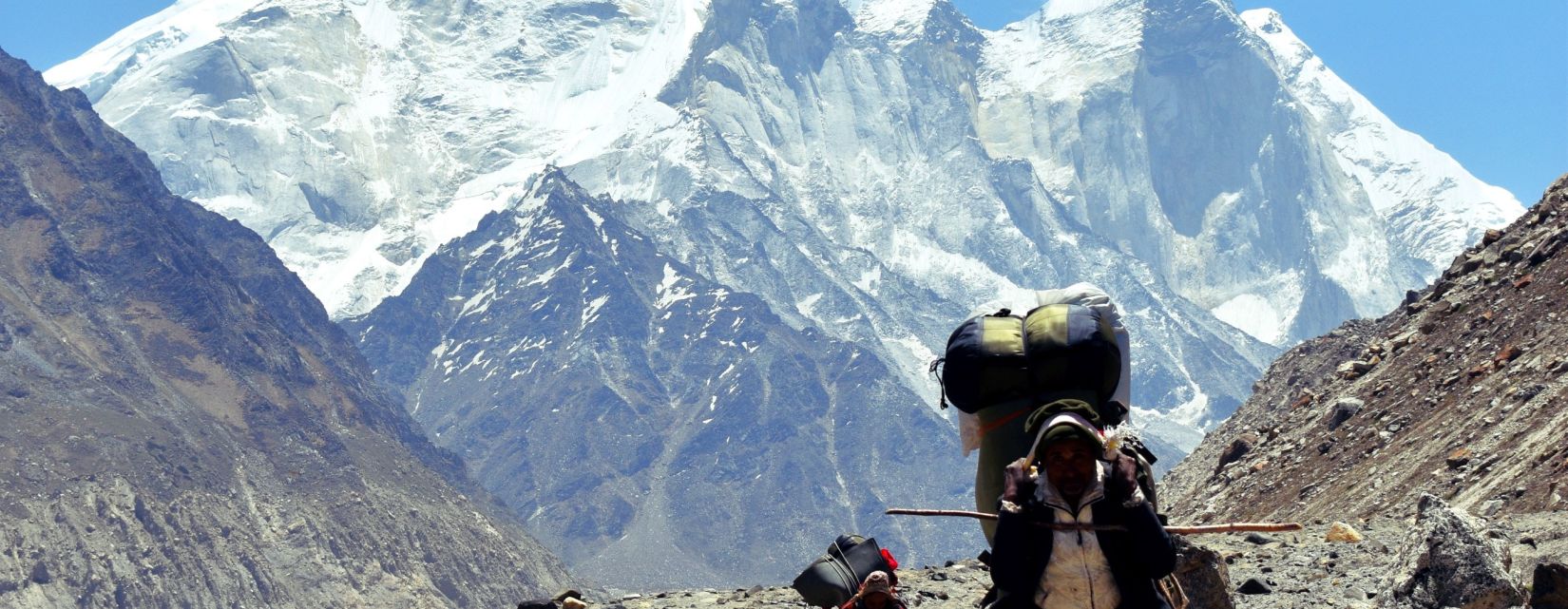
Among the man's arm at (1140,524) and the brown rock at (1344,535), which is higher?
the man's arm at (1140,524)

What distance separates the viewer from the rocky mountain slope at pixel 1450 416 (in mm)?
27125

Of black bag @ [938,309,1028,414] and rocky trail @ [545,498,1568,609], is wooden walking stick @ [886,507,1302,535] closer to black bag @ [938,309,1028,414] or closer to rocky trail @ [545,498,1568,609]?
black bag @ [938,309,1028,414]

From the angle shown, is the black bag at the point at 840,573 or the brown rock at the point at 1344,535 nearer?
the black bag at the point at 840,573

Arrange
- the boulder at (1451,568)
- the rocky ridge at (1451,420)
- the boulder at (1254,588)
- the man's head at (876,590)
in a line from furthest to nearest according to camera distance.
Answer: the rocky ridge at (1451,420)
the boulder at (1254,588)
the boulder at (1451,568)
the man's head at (876,590)

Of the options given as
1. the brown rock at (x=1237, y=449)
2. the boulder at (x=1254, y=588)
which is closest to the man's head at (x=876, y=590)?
the boulder at (x=1254, y=588)

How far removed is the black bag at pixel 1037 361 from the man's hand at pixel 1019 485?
131 cm

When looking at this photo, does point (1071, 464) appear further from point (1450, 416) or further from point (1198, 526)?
point (1450, 416)

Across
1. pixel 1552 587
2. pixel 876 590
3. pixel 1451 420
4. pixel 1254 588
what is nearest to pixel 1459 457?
pixel 1451 420

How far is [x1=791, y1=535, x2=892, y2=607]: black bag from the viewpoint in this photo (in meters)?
12.0

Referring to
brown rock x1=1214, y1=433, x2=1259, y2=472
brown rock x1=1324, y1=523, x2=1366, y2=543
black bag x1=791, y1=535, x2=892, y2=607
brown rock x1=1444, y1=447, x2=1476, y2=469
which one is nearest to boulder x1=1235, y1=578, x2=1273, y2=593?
brown rock x1=1324, y1=523, x2=1366, y2=543

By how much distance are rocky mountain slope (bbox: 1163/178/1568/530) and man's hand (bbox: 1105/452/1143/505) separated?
1171 cm

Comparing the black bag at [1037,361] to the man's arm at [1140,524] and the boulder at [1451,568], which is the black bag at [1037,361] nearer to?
the man's arm at [1140,524]

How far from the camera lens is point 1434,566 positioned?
48.9ft

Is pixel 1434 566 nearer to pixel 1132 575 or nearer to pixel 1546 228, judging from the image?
pixel 1132 575
